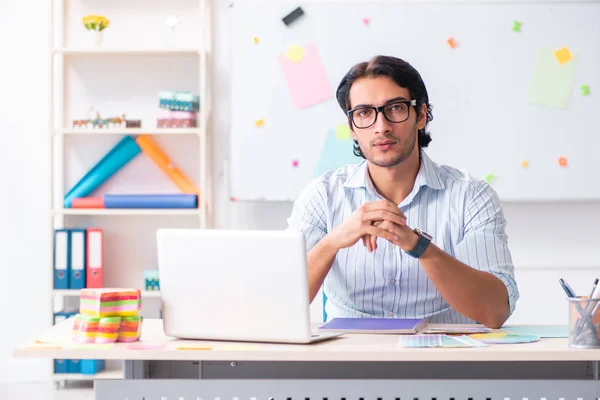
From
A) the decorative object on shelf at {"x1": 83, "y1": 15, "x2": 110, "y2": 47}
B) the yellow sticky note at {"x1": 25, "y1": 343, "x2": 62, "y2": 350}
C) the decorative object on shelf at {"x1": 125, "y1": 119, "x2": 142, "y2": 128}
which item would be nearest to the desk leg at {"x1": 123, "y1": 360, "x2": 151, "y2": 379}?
the yellow sticky note at {"x1": 25, "y1": 343, "x2": 62, "y2": 350}

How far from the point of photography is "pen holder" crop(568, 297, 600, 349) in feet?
4.88

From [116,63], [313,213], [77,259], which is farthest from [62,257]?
[313,213]

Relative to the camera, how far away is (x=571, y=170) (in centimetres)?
376

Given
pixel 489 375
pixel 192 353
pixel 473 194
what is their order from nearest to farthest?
pixel 192 353 → pixel 489 375 → pixel 473 194

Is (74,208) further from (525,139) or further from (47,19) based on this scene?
(525,139)

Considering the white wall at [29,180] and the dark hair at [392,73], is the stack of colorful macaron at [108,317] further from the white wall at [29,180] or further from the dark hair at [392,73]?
the white wall at [29,180]

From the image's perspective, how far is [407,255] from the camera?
81.7 inches

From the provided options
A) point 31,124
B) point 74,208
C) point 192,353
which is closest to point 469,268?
point 192,353

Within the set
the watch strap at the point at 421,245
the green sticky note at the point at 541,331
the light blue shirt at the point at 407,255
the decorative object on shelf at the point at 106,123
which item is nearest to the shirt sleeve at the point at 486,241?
the light blue shirt at the point at 407,255

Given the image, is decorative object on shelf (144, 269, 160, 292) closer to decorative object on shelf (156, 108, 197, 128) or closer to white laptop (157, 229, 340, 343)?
decorative object on shelf (156, 108, 197, 128)

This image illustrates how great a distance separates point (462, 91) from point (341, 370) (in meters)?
2.40

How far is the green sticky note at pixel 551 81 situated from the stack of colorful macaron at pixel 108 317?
2.65 meters

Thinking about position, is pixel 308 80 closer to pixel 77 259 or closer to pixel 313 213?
pixel 77 259

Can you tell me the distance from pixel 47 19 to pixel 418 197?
2.55 meters
